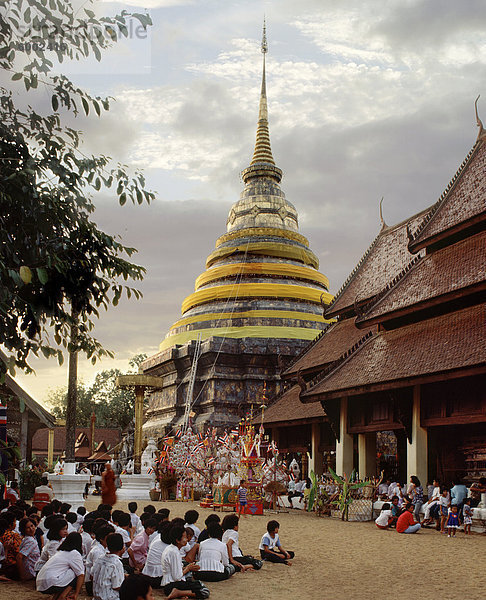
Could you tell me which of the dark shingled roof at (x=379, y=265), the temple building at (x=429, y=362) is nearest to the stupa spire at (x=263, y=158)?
the dark shingled roof at (x=379, y=265)

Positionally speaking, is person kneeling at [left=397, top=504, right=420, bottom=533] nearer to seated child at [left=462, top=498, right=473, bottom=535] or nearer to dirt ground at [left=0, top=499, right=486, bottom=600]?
dirt ground at [left=0, top=499, right=486, bottom=600]

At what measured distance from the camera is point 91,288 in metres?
7.00

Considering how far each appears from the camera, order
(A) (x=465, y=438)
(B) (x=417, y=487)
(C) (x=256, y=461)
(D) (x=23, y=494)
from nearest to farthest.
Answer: (B) (x=417, y=487) < (A) (x=465, y=438) < (C) (x=256, y=461) < (D) (x=23, y=494)

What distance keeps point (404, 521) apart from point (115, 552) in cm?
891

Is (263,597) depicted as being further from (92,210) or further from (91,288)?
(92,210)

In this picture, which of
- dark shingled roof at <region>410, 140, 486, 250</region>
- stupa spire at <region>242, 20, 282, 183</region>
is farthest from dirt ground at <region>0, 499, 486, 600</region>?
stupa spire at <region>242, 20, 282, 183</region>

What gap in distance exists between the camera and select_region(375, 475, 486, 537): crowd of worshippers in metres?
14.5

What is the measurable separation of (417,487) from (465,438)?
2.76 m

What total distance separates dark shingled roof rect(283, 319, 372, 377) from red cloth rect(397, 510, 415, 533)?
8.36 metres

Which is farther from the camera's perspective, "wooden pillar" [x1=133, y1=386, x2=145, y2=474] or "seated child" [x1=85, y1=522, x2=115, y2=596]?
"wooden pillar" [x1=133, y1=386, x2=145, y2=474]

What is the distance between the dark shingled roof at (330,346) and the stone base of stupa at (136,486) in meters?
6.63

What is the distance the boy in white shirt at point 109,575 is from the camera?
6.92m

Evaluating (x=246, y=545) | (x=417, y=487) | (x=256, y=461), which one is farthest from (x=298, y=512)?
(x=246, y=545)

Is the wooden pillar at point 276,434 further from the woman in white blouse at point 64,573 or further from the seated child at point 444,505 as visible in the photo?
the woman in white blouse at point 64,573
